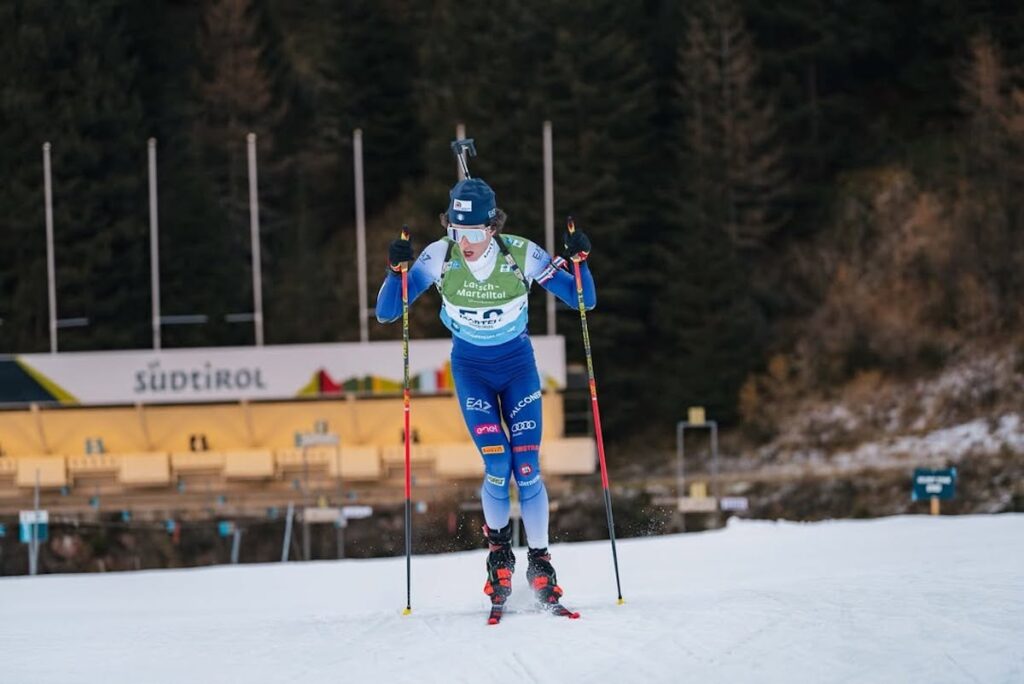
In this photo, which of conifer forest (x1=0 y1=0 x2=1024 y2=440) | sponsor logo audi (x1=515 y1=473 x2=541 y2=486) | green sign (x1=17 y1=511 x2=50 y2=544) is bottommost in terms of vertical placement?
green sign (x1=17 y1=511 x2=50 y2=544)

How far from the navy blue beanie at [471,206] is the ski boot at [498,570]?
5.23 ft

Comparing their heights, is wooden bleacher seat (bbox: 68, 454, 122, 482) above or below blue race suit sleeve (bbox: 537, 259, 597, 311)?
below

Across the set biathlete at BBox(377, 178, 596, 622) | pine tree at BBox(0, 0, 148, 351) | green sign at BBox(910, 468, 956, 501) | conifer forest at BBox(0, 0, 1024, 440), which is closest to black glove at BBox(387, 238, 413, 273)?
biathlete at BBox(377, 178, 596, 622)

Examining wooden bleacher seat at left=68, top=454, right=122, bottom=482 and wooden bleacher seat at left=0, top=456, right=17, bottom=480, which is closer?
wooden bleacher seat at left=68, top=454, right=122, bottom=482

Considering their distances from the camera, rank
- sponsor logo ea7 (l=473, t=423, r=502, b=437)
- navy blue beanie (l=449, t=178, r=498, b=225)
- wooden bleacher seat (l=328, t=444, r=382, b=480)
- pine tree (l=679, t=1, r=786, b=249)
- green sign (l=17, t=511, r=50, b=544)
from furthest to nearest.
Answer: pine tree (l=679, t=1, r=786, b=249)
wooden bleacher seat (l=328, t=444, r=382, b=480)
green sign (l=17, t=511, r=50, b=544)
sponsor logo ea7 (l=473, t=423, r=502, b=437)
navy blue beanie (l=449, t=178, r=498, b=225)

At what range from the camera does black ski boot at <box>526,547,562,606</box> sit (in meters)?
7.72

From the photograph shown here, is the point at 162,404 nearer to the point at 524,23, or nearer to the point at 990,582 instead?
the point at 524,23

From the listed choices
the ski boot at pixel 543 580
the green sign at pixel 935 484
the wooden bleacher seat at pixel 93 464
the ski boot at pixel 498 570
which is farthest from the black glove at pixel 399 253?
the wooden bleacher seat at pixel 93 464

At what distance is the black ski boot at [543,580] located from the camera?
7.72 meters

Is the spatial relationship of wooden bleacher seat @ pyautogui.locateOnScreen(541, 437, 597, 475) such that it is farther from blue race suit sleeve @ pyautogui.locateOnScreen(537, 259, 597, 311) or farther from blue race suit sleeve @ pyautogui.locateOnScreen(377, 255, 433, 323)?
blue race suit sleeve @ pyautogui.locateOnScreen(377, 255, 433, 323)

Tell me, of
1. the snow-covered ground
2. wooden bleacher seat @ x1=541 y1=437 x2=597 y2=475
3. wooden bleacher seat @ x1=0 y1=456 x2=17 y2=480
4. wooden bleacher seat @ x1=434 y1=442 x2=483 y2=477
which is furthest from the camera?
wooden bleacher seat @ x1=0 y1=456 x2=17 y2=480

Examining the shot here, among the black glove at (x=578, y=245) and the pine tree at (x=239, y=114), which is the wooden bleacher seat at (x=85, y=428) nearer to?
the pine tree at (x=239, y=114)

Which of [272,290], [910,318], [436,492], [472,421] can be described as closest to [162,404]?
[436,492]

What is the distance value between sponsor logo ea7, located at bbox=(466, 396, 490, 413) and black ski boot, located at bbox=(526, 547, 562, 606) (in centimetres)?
79
